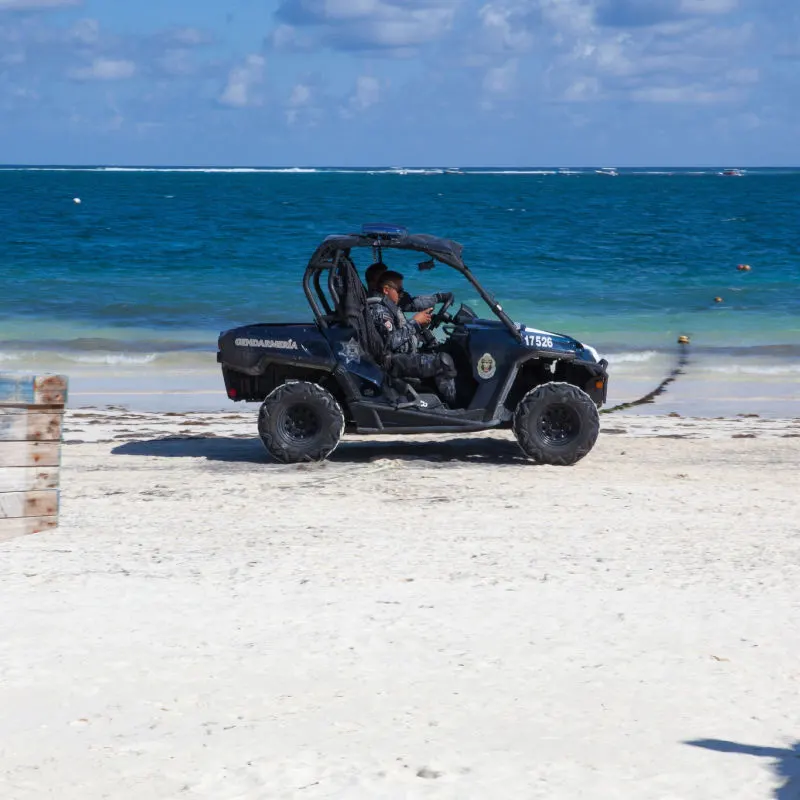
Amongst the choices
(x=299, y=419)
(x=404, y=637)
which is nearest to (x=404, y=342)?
(x=299, y=419)

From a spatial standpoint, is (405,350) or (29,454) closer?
(29,454)

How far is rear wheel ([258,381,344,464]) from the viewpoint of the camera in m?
10.1

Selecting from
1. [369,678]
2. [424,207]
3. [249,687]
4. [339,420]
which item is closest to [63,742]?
[249,687]

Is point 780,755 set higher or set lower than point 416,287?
lower

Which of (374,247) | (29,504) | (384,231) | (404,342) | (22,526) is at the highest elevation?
(384,231)

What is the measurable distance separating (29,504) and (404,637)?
268 centimetres

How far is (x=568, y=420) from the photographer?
33.4 ft

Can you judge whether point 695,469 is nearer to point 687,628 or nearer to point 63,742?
point 687,628

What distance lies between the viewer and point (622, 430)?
477 inches

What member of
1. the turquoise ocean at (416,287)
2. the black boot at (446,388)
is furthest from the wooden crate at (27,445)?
the turquoise ocean at (416,287)

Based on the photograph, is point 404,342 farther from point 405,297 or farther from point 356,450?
point 356,450

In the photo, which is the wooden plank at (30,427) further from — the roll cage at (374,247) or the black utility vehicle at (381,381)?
the roll cage at (374,247)

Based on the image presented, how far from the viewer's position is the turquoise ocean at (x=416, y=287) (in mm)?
16859

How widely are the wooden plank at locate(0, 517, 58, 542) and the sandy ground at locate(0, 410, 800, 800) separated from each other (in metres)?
0.09
